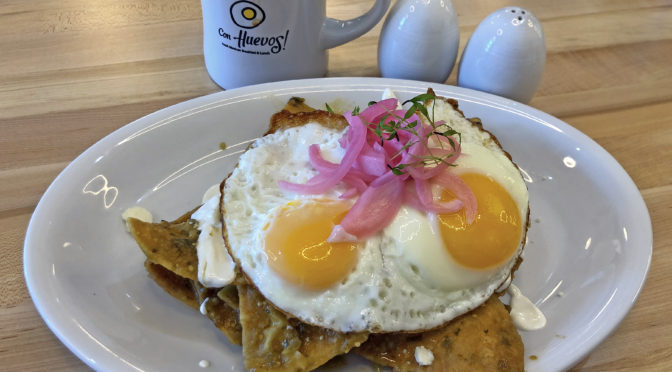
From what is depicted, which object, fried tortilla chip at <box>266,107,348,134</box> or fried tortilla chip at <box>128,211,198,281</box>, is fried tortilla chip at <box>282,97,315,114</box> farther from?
fried tortilla chip at <box>128,211,198,281</box>

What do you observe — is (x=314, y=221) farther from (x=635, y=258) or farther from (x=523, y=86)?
(x=523, y=86)

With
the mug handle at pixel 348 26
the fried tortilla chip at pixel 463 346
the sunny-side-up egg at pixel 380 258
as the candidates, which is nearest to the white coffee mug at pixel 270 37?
the mug handle at pixel 348 26

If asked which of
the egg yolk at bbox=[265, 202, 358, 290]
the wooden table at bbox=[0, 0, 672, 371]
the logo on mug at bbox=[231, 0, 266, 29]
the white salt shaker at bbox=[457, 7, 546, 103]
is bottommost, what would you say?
the wooden table at bbox=[0, 0, 672, 371]

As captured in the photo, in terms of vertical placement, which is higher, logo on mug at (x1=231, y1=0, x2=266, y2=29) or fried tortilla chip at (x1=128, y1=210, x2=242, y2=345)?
logo on mug at (x1=231, y1=0, x2=266, y2=29)

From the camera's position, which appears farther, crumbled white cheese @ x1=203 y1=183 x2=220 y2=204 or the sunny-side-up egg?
crumbled white cheese @ x1=203 y1=183 x2=220 y2=204

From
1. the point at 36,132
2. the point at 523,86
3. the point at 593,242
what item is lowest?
the point at 36,132

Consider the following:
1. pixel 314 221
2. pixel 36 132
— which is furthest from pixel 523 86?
pixel 36 132

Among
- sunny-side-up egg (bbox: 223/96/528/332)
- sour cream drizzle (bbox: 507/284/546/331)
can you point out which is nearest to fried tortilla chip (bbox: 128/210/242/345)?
sunny-side-up egg (bbox: 223/96/528/332)

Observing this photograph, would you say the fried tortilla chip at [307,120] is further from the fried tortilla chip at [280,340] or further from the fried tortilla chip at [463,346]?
the fried tortilla chip at [463,346]
